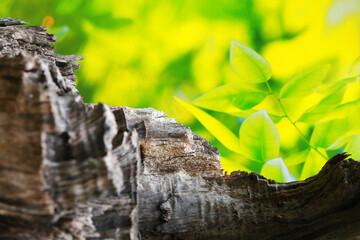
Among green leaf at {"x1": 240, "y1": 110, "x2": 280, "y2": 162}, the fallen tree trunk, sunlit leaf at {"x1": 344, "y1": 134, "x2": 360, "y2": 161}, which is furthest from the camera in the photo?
sunlit leaf at {"x1": 344, "y1": 134, "x2": 360, "y2": 161}

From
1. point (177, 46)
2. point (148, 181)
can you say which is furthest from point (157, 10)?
point (148, 181)

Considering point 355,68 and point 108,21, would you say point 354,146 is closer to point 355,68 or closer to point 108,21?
point 355,68

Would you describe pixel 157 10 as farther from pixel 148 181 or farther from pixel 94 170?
pixel 94 170

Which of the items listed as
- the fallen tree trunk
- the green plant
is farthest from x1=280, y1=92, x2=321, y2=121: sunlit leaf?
the fallen tree trunk

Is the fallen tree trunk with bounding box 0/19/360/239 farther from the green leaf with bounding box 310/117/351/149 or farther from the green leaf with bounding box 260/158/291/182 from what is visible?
the green leaf with bounding box 310/117/351/149

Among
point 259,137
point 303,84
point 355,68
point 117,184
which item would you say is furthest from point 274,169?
point 117,184

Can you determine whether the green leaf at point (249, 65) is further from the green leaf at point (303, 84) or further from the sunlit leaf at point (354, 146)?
the sunlit leaf at point (354, 146)
